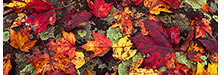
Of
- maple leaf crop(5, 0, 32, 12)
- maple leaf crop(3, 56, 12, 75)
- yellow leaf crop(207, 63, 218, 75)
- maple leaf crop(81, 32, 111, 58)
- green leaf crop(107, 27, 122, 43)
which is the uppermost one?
maple leaf crop(5, 0, 32, 12)

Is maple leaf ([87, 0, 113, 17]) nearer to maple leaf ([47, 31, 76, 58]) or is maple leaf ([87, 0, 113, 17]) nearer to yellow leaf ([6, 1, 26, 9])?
maple leaf ([47, 31, 76, 58])

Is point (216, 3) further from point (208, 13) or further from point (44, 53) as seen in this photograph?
point (44, 53)

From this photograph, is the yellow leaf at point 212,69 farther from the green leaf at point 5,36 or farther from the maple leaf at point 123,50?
the green leaf at point 5,36

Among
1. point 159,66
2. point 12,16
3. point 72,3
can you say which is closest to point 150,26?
point 159,66

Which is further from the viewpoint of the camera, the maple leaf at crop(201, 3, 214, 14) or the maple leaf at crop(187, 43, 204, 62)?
the maple leaf at crop(201, 3, 214, 14)

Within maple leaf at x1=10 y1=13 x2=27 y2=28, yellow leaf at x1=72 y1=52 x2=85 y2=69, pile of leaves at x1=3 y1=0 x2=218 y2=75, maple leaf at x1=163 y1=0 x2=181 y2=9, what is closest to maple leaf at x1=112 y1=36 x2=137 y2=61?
pile of leaves at x1=3 y1=0 x2=218 y2=75
